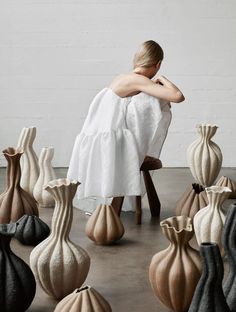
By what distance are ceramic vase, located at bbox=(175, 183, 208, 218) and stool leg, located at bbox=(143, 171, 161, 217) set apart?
0.26 metres

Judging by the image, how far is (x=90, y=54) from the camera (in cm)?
669

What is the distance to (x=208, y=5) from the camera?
6.71 m

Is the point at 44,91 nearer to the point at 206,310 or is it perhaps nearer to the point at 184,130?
the point at 184,130

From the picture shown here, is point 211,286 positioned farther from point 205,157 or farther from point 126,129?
point 205,157

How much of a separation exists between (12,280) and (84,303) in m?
0.37

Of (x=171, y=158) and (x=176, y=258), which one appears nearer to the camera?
(x=176, y=258)

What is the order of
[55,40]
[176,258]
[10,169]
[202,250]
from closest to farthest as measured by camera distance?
[202,250] → [176,258] → [10,169] → [55,40]

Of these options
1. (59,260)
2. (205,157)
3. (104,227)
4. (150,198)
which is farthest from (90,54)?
(59,260)

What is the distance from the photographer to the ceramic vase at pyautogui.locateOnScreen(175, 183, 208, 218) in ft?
14.7

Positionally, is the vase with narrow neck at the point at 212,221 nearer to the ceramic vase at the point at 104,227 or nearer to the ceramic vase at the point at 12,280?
the ceramic vase at the point at 104,227

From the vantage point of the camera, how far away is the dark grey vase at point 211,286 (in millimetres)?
2598

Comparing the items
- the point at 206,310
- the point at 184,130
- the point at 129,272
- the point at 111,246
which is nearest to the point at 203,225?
the point at 129,272

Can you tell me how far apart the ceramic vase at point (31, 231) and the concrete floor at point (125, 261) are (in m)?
0.05

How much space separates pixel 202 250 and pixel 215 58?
4.39 meters
